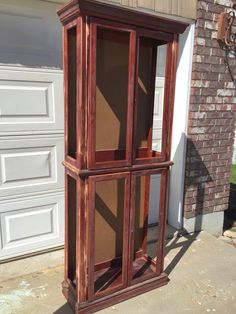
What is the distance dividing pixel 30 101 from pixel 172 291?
1898 millimetres

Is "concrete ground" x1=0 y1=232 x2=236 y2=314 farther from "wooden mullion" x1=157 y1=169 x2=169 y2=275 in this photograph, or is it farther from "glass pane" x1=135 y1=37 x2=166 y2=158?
"glass pane" x1=135 y1=37 x2=166 y2=158

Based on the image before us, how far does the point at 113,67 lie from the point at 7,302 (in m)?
1.82

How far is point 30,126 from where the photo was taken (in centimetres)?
249

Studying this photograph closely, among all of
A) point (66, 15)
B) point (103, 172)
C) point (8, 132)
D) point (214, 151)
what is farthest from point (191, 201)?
point (66, 15)

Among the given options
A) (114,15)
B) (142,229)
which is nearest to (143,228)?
(142,229)

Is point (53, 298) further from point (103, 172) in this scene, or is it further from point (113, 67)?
point (113, 67)

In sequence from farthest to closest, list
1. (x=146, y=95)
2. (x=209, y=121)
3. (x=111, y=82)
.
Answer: (x=209, y=121) → (x=146, y=95) → (x=111, y=82)

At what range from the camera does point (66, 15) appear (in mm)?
1765

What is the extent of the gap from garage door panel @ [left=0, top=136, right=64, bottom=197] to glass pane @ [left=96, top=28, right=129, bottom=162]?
26.2 inches

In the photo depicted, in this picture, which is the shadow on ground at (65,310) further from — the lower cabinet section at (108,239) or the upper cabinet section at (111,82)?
the upper cabinet section at (111,82)

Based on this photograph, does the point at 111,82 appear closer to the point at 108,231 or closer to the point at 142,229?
the point at 108,231

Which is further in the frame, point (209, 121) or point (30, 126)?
point (209, 121)

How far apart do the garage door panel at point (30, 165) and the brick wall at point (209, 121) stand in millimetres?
1391

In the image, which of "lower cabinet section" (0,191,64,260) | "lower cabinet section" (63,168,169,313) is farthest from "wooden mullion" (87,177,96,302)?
"lower cabinet section" (0,191,64,260)
